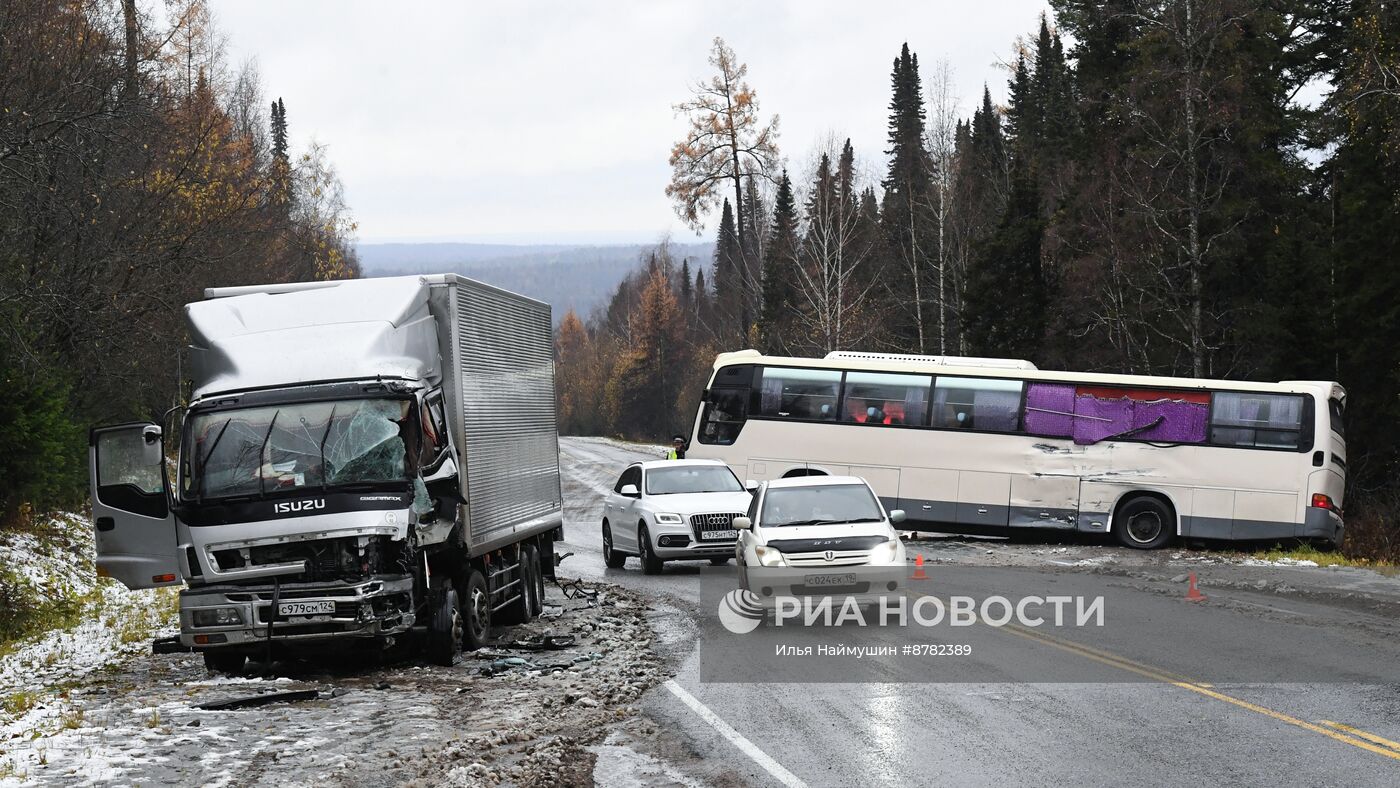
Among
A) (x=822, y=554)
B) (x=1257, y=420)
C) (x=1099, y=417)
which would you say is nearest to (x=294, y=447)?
(x=822, y=554)

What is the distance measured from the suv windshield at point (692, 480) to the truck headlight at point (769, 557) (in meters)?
7.41

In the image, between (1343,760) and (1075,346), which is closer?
(1343,760)

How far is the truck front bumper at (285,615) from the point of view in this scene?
11.9 meters

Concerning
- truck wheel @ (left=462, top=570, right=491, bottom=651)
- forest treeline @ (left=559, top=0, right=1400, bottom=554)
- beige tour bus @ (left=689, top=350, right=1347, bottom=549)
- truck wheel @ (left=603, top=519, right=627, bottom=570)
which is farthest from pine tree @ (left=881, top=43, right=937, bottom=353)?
Answer: truck wheel @ (left=462, top=570, right=491, bottom=651)

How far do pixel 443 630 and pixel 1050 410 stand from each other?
1676 cm

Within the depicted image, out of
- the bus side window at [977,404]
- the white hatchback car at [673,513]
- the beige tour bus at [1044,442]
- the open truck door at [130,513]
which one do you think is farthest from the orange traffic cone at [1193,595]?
the open truck door at [130,513]

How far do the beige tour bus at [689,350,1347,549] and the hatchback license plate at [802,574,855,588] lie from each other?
1236cm

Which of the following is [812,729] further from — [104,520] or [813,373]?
[813,373]

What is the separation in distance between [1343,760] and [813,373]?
20.6 m

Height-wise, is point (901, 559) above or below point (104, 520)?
below

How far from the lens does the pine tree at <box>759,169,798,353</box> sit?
59.2 metres

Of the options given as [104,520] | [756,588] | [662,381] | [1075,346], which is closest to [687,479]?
[756,588]

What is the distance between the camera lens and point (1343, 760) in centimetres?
796

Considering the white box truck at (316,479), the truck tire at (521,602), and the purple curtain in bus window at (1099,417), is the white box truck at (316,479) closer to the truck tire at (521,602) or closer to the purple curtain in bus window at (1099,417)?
the truck tire at (521,602)
